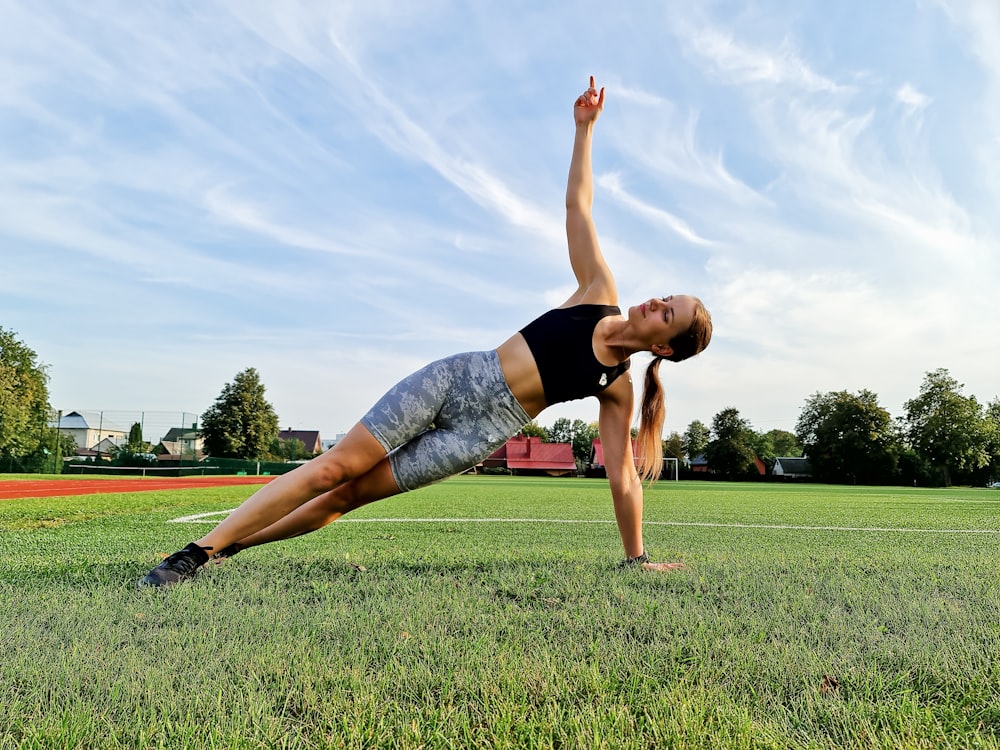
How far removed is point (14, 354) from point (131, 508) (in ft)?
156

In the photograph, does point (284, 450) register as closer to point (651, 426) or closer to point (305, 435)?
point (305, 435)

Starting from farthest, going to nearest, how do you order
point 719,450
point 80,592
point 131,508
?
point 719,450
point 131,508
point 80,592

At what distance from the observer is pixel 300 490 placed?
2.94 m

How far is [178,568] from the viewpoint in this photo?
295cm

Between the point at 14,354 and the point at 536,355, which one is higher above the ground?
the point at 14,354

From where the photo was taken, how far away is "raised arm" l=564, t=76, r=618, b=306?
Answer: 309 cm

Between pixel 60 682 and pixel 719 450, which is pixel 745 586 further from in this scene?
pixel 719 450

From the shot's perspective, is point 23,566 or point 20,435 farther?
point 20,435

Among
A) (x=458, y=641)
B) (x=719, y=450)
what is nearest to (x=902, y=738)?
(x=458, y=641)

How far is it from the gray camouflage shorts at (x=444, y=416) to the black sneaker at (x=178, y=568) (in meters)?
0.98

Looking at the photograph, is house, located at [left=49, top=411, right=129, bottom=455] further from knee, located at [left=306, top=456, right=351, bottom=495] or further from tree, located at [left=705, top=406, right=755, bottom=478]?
tree, located at [left=705, top=406, right=755, bottom=478]

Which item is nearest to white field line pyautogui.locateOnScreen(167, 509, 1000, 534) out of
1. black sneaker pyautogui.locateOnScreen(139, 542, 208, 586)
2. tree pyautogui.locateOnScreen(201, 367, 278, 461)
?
black sneaker pyautogui.locateOnScreen(139, 542, 208, 586)

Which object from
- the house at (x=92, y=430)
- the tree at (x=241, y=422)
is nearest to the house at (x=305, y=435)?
the house at (x=92, y=430)

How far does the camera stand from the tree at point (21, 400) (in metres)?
40.8
